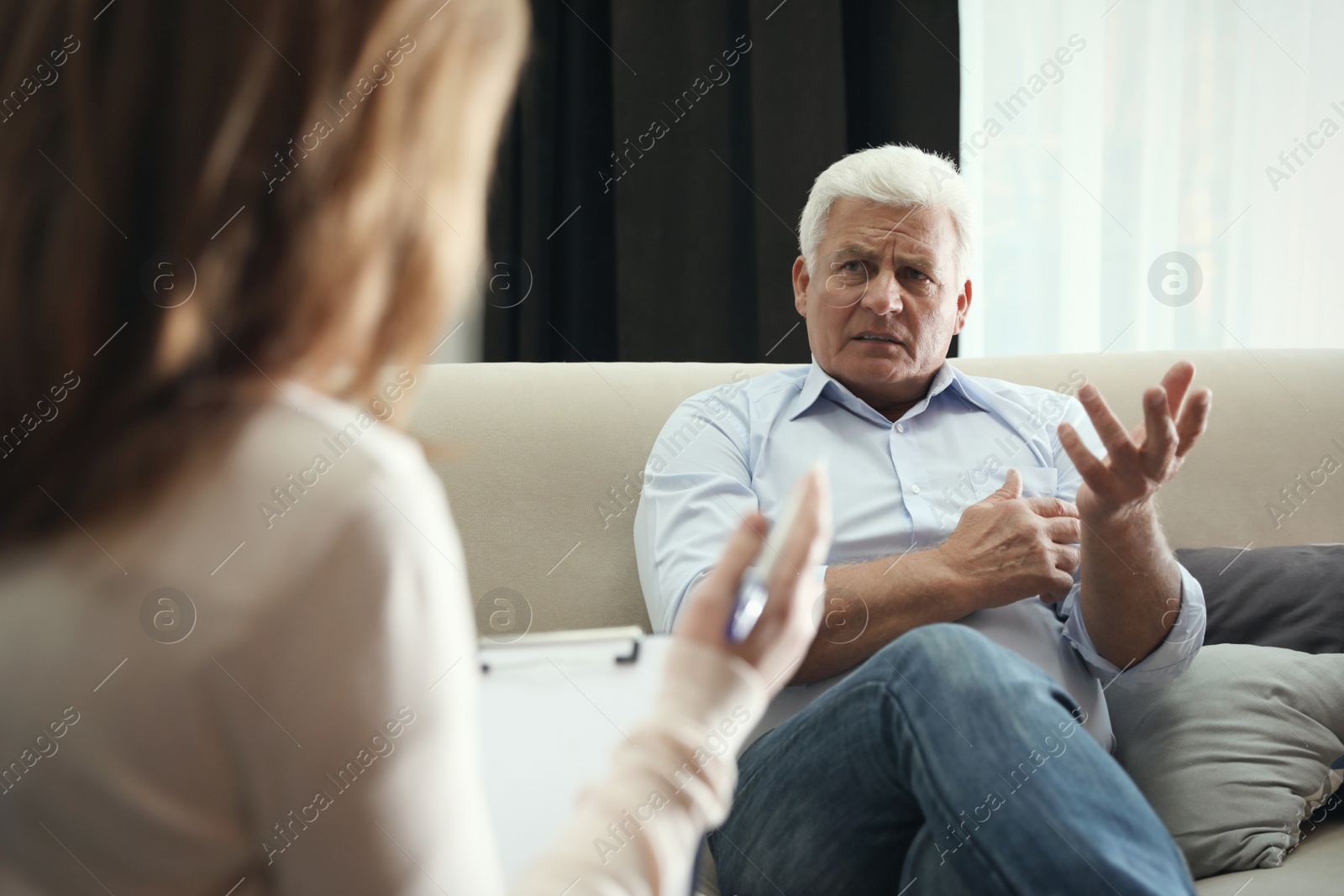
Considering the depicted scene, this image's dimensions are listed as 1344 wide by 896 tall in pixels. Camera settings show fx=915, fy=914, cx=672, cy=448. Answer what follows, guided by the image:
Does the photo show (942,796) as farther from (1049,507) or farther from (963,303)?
(963,303)

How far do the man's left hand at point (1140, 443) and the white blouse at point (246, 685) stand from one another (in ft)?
2.78

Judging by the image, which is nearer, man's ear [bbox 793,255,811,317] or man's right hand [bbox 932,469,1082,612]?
man's right hand [bbox 932,469,1082,612]

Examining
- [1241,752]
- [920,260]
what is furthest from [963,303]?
[1241,752]

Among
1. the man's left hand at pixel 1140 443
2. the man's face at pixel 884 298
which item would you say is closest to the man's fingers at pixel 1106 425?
the man's left hand at pixel 1140 443

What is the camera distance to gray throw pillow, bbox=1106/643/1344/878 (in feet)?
3.44

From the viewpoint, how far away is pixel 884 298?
1406mm

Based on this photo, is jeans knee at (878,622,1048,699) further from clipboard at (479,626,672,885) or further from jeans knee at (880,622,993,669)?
clipboard at (479,626,672,885)

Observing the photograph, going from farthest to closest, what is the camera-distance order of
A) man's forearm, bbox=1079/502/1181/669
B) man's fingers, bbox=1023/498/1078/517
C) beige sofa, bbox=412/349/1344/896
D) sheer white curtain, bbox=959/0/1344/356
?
sheer white curtain, bbox=959/0/1344/356
beige sofa, bbox=412/349/1344/896
man's fingers, bbox=1023/498/1078/517
man's forearm, bbox=1079/502/1181/669

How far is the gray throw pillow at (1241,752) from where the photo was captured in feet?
3.44

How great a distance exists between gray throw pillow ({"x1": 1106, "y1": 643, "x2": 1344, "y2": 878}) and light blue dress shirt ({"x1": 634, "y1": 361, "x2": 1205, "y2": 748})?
5 cm

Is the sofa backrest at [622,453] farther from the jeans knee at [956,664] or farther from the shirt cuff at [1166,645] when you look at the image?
the jeans knee at [956,664]

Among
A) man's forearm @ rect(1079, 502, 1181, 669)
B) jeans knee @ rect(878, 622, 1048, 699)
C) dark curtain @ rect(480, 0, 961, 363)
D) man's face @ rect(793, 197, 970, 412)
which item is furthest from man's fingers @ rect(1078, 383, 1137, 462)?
dark curtain @ rect(480, 0, 961, 363)

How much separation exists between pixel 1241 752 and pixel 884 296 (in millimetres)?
763

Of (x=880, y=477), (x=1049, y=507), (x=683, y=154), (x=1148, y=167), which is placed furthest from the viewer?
(x=1148, y=167)
